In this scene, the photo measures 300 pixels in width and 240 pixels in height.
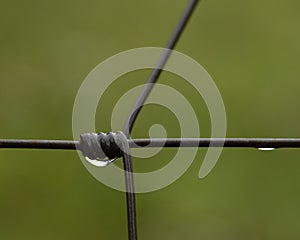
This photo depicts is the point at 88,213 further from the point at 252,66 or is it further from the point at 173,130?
the point at 252,66

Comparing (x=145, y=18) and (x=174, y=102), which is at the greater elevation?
(x=145, y=18)

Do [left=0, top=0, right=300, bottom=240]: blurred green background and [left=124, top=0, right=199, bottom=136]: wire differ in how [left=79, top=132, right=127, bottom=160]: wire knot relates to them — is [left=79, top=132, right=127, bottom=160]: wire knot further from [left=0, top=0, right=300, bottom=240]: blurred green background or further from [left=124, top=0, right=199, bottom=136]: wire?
[left=0, top=0, right=300, bottom=240]: blurred green background

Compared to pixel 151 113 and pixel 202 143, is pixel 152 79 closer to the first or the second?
pixel 202 143

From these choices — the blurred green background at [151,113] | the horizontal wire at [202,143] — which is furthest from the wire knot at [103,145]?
the blurred green background at [151,113]

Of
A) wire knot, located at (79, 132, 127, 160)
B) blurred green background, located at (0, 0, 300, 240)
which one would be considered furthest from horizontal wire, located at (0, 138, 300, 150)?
blurred green background, located at (0, 0, 300, 240)

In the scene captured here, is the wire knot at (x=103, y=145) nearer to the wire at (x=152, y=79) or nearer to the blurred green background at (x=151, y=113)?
the wire at (x=152, y=79)

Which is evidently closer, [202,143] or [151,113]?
[202,143]

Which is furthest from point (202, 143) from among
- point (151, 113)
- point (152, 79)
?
point (151, 113)

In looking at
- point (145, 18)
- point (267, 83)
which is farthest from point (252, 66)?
point (145, 18)
